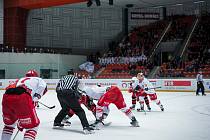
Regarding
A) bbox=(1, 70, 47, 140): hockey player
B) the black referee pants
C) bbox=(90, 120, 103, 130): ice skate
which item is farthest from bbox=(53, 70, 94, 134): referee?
bbox=(1, 70, 47, 140): hockey player

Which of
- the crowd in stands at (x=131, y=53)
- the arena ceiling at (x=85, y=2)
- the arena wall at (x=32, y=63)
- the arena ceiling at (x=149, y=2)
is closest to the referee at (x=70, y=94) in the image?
the arena wall at (x=32, y=63)

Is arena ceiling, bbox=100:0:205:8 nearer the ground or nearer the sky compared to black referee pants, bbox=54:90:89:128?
nearer the sky

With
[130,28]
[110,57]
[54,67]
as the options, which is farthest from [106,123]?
[130,28]

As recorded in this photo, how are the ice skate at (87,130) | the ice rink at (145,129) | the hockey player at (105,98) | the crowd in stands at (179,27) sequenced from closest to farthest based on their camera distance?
the ice rink at (145,129) → the ice skate at (87,130) → the hockey player at (105,98) → the crowd in stands at (179,27)

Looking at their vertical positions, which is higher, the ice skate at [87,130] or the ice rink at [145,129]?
the ice skate at [87,130]

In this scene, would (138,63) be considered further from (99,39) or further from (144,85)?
(144,85)

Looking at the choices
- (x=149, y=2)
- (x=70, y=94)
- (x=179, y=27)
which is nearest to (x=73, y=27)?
Answer: (x=149, y=2)

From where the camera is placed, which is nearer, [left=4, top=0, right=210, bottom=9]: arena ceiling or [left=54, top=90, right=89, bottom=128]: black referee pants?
[left=54, top=90, right=89, bottom=128]: black referee pants

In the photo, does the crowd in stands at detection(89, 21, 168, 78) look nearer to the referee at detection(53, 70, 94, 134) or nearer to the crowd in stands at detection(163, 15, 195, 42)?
the crowd in stands at detection(163, 15, 195, 42)

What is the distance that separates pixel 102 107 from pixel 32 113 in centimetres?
248

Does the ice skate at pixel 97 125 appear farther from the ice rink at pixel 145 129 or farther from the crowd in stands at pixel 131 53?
the crowd in stands at pixel 131 53

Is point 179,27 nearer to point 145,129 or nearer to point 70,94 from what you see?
point 145,129

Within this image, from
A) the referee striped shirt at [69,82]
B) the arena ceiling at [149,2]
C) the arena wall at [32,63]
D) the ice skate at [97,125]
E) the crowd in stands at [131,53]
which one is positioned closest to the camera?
the referee striped shirt at [69,82]

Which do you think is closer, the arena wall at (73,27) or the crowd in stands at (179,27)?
the arena wall at (73,27)
